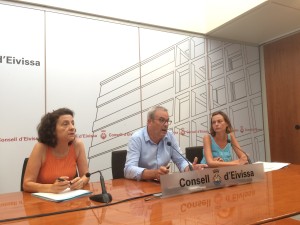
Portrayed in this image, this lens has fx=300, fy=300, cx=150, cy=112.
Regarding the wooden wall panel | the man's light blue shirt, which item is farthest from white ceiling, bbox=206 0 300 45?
the man's light blue shirt

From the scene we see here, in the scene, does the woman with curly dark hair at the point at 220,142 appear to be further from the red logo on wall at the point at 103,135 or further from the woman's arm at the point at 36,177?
the woman's arm at the point at 36,177

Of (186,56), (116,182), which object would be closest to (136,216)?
(116,182)

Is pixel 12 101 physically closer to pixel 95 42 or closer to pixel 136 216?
pixel 95 42

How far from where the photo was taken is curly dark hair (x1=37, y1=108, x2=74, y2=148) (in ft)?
6.96

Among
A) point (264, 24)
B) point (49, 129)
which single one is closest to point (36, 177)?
point (49, 129)

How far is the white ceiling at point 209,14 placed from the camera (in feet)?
11.1

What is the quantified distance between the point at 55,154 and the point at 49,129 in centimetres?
19

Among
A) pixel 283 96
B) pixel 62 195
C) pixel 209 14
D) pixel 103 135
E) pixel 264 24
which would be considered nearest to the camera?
pixel 62 195

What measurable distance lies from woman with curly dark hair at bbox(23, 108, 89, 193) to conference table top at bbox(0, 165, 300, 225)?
0.26 metres

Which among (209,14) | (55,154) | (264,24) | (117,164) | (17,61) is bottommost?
(117,164)

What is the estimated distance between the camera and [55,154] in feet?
7.02

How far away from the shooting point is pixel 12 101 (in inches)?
115

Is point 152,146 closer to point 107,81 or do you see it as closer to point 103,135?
point 103,135

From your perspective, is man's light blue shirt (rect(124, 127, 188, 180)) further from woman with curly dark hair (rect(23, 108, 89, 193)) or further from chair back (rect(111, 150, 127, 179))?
woman with curly dark hair (rect(23, 108, 89, 193))
